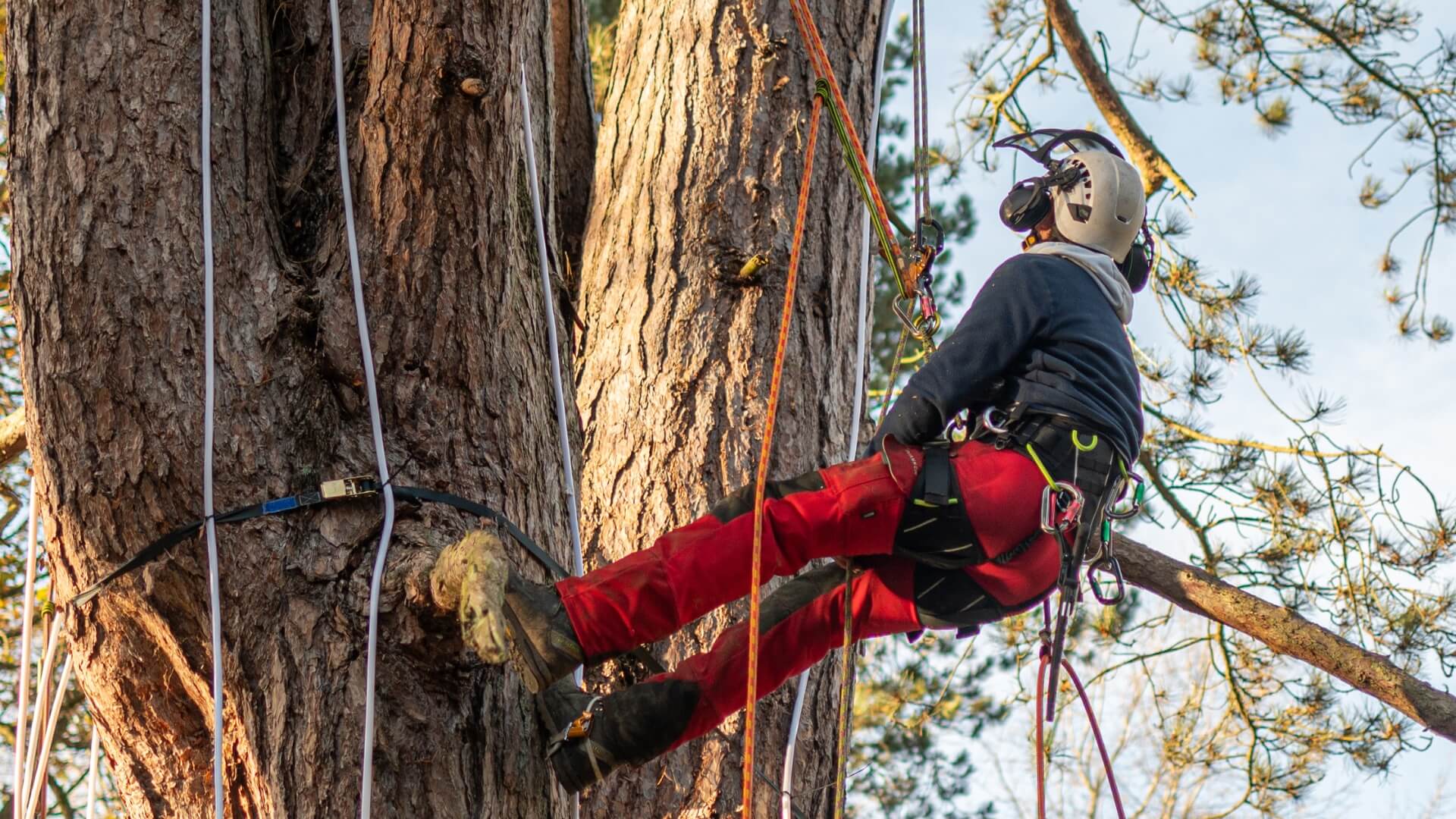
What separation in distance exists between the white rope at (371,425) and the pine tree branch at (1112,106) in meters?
2.98

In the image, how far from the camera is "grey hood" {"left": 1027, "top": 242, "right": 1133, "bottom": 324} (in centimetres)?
290

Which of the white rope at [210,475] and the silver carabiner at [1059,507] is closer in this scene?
the white rope at [210,475]

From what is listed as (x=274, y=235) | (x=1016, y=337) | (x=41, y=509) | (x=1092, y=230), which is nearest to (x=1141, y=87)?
(x=1092, y=230)

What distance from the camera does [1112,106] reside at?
189 inches

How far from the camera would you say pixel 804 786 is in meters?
2.93

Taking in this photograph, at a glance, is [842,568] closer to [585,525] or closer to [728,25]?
[585,525]

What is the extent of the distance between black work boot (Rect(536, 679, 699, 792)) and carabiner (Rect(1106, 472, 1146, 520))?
0.95 metres

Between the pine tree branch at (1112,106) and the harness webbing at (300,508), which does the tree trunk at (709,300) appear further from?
the pine tree branch at (1112,106)

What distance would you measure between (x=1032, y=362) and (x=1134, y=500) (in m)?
0.41

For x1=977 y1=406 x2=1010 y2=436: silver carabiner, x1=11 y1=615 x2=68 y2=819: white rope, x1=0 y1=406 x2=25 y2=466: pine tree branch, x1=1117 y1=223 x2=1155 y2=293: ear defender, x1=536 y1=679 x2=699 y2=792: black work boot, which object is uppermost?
x1=1117 y1=223 x2=1155 y2=293: ear defender

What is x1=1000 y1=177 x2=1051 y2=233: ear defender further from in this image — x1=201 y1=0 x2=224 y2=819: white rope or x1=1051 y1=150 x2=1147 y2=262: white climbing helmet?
x1=201 y1=0 x2=224 y2=819: white rope

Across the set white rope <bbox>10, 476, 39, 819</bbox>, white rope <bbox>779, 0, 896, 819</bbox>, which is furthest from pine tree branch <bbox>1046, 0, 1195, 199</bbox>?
white rope <bbox>10, 476, 39, 819</bbox>

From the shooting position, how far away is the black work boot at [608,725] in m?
2.36

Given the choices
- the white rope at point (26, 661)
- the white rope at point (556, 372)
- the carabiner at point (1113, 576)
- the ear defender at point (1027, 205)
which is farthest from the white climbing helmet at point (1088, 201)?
the white rope at point (26, 661)
